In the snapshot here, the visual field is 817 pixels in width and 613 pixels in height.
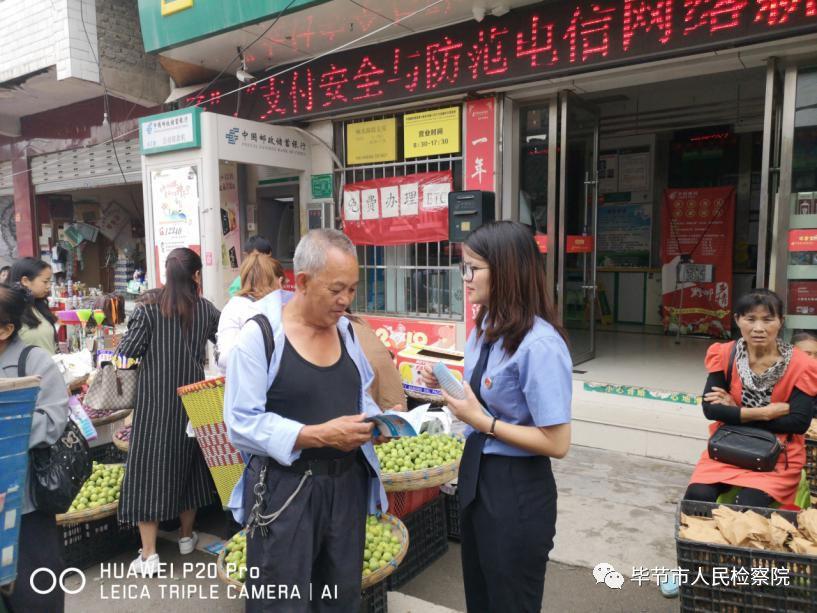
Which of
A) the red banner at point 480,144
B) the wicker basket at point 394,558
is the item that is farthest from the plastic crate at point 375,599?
the red banner at point 480,144

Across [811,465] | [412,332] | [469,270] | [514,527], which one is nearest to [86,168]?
[412,332]

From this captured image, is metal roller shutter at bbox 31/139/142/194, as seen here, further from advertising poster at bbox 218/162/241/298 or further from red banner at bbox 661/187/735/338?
red banner at bbox 661/187/735/338

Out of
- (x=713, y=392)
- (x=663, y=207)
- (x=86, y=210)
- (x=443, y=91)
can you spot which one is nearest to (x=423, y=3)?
(x=443, y=91)

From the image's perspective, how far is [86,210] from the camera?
12.6 m

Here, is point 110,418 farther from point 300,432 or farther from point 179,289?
point 300,432

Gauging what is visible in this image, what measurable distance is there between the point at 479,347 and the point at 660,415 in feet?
11.3

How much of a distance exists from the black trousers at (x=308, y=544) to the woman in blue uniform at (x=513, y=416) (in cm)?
42

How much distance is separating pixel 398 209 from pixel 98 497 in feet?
13.6

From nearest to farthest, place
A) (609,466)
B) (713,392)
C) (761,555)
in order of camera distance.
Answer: (761,555) < (713,392) < (609,466)

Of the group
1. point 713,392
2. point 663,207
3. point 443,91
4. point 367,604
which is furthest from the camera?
point 663,207

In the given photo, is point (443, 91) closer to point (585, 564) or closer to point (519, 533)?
point (585, 564)

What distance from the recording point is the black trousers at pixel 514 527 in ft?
6.35

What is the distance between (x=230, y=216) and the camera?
25.8ft

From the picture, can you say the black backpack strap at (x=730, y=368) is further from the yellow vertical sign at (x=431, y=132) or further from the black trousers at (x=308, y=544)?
the yellow vertical sign at (x=431, y=132)
